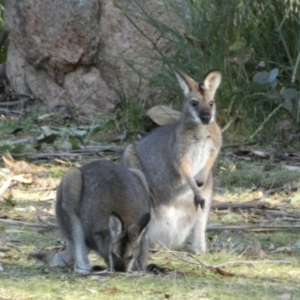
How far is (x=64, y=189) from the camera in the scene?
506 cm

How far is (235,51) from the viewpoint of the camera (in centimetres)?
837

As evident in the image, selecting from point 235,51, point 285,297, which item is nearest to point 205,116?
point 285,297

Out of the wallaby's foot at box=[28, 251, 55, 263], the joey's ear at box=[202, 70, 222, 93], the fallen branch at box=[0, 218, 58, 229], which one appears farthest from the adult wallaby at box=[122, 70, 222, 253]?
the wallaby's foot at box=[28, 251, 55, 263]

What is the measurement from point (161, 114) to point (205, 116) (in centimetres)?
287

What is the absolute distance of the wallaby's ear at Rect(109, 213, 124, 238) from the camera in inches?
182

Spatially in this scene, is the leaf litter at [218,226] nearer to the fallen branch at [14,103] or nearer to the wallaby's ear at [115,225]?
the wallaby's ear at [115,225]

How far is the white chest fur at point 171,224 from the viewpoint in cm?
579

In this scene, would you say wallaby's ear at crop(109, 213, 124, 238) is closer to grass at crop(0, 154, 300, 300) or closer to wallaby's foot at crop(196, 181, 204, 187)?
grass at crop(0, 154, 300, 300)

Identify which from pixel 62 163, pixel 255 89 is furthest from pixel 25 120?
pixel 255 89

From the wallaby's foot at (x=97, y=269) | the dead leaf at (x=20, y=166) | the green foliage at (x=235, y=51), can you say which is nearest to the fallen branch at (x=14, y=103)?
the green foliage at (x=235, y=51)

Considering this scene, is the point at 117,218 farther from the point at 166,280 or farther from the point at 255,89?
the point at 255,89

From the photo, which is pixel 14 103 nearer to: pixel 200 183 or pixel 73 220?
pixel 200 183

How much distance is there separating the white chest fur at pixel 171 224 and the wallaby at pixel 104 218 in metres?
0.60

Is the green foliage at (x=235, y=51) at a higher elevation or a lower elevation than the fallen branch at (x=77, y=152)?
higher
